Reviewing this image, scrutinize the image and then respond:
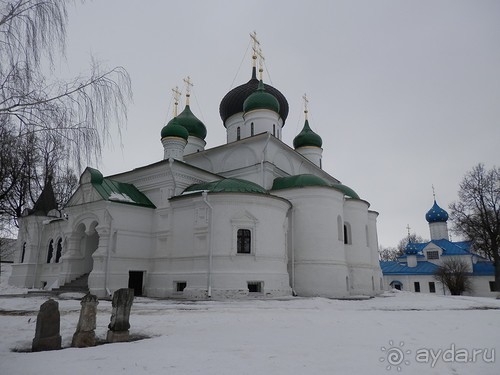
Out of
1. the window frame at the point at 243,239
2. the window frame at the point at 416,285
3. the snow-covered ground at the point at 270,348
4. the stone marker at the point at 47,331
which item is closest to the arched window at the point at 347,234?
the window frame at the point at 243,239

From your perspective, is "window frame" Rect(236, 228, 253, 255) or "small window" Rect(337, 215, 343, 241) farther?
A: "small window" Rect(337, 215, 343, 241)

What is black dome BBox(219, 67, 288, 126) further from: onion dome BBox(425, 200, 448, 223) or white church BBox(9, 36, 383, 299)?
onion dome BBox(425, 200, 448, 223)

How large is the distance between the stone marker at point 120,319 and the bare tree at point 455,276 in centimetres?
3399

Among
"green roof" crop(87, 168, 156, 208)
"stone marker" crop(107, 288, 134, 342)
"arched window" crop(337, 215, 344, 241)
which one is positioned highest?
"green roof" crop(87, 168, 156, 208)

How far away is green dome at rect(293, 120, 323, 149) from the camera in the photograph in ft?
89.1

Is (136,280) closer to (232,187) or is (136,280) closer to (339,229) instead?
(232,187)

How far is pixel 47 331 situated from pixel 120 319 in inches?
45.2

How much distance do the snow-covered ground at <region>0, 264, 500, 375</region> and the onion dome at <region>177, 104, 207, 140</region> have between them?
20.0m

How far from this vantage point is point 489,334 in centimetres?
721

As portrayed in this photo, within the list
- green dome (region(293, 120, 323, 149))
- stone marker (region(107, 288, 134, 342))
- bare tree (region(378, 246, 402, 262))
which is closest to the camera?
stone marker (region(107, 288, 134, 342))

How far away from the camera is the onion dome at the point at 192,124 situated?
90.2 feet

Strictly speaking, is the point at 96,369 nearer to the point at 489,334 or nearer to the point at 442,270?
the point at 489,334

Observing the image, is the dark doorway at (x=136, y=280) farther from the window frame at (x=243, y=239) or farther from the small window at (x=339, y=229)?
the small window at (x=339, y=229)

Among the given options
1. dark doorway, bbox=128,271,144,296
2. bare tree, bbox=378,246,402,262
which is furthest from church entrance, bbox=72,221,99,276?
bare tree, bbox=378,246,402,262
